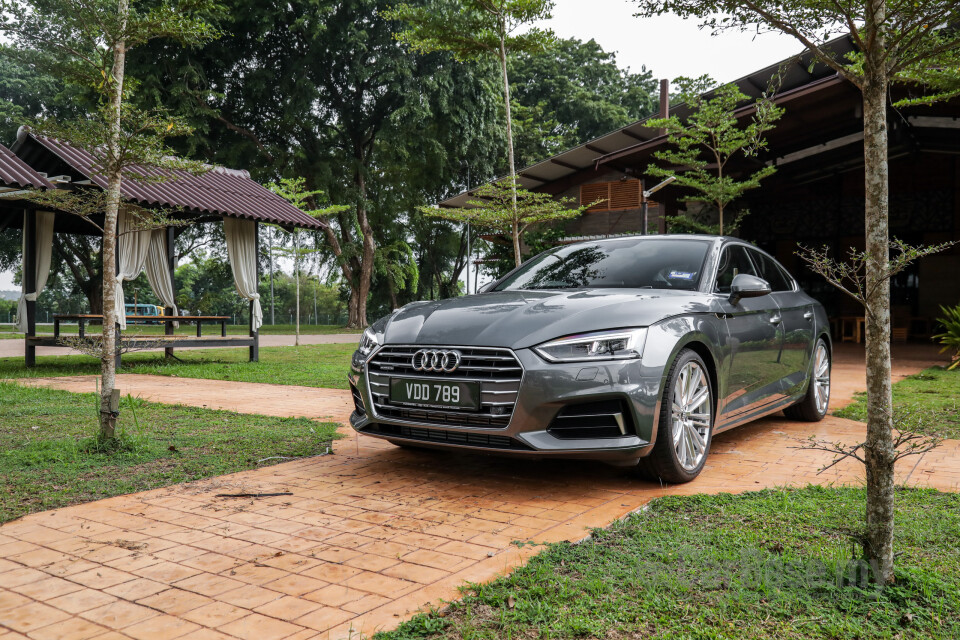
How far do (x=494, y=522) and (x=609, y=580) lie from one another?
2.86 feet

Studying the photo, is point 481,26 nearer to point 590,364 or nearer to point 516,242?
point 516,242

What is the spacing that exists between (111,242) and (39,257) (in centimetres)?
851

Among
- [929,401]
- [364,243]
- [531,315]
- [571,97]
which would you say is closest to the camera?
[531,315]

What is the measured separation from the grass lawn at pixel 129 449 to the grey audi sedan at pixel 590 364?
1089mm

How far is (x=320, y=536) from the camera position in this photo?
3.17m

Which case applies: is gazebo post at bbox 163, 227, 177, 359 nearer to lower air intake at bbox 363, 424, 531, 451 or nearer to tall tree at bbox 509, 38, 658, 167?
lower air intake at bbox 363, 424, 531, 451

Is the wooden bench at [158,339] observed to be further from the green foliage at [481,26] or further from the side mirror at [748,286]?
the side mirror at [748,286]

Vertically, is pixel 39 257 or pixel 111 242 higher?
pixel 39 257

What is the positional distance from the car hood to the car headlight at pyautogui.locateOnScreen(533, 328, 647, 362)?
0.13ft

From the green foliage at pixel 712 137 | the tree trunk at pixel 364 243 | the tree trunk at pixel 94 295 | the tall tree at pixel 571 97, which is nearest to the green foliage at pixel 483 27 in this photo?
the green foliage at pixel 712 137

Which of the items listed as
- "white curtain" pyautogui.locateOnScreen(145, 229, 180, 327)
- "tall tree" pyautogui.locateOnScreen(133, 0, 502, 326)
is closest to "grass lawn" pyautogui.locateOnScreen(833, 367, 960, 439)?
"white curtain" pyautogui.locateOnScreen(145, 229, 180, 327)

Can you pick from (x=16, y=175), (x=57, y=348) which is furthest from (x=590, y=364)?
(x=57, y=348)

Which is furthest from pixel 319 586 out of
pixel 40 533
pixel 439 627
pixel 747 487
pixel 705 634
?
pixel 747 487

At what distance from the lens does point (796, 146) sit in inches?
699
